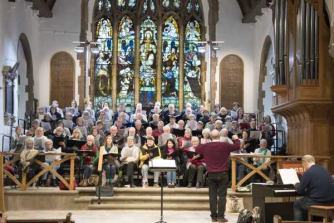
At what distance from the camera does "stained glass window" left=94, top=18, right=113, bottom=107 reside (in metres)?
21.0

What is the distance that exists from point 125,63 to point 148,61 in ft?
2.46

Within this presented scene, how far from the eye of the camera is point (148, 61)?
2109 centimetres

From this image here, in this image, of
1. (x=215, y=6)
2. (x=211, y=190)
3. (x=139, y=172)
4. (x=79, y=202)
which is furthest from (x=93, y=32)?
(x=211, y=190)

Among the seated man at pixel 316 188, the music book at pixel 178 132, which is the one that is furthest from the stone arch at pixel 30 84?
the seated man at pixel 316 188

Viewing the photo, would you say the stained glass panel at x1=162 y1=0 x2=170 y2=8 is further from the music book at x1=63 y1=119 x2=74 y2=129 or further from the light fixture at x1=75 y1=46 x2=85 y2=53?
the music book at x1=63 y1=119 x2=74 y2=129

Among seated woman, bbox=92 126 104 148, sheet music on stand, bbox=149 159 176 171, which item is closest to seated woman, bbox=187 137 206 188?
seated woman, bbox=92 126 104 148

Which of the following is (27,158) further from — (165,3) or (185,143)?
(165,3)

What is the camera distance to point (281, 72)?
13.6 metres

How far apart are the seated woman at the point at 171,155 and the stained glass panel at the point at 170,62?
7.80 metres

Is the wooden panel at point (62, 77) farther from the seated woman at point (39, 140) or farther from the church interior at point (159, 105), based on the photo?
the seated woman at point (39, 140)

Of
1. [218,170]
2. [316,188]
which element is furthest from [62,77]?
[316,188]

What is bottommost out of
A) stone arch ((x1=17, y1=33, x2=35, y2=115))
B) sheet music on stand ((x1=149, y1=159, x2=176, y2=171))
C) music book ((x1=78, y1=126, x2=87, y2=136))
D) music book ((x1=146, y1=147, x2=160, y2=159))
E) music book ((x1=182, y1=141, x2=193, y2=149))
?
sheet music on stand ((x1=149, y1=159, x2=176, y2=171))

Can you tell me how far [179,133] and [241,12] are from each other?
804 cm

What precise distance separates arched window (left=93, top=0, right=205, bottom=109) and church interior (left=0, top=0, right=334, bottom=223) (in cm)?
4
